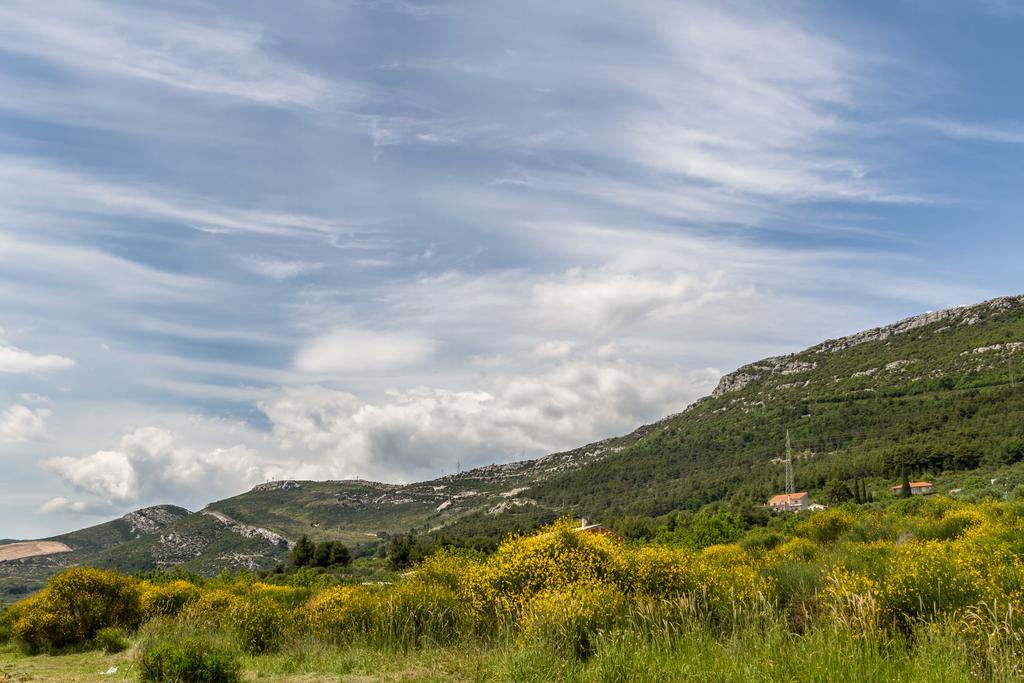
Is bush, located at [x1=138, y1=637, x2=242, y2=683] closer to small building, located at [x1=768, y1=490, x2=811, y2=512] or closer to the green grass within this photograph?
the green grass

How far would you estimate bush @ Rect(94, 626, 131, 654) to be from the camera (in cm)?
1886

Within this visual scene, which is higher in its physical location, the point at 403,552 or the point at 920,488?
the point at 920,488

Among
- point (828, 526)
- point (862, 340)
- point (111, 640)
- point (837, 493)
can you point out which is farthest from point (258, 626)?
point (862, 340)

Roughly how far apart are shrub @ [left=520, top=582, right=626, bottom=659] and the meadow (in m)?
0.03

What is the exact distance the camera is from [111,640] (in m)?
19.2

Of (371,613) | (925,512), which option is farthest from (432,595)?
(925,512)

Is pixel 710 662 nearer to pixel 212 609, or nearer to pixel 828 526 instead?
pixel 212 609

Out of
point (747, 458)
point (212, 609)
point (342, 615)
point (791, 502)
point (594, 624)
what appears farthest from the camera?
point (747, 458)

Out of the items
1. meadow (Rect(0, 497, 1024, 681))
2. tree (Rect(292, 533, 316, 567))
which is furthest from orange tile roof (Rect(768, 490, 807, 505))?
meadow (Rect(0, 497, 1024, 681))

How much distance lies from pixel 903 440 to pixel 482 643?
3977 inches

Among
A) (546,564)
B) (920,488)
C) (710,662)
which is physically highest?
(546,564)

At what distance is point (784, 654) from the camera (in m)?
7.90

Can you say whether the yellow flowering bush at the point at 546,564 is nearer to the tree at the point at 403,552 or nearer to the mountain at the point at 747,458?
the tree at the point at 403,552

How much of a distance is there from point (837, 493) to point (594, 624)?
7788cm
